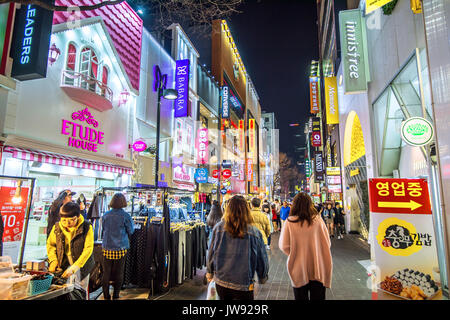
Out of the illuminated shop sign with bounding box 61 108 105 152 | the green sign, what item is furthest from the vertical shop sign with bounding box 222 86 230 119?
the illuminated shop sign with bounding box 61 108 105 152

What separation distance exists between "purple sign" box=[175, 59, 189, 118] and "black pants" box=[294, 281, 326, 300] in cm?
1453

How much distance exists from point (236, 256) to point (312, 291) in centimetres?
124

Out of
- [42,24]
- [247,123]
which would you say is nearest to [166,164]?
[42,24]

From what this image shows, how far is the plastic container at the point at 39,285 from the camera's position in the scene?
117 inches

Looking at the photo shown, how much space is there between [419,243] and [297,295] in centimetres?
273

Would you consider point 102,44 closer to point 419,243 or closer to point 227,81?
point 419,243

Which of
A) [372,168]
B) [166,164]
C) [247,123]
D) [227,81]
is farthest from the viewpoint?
[247,123]

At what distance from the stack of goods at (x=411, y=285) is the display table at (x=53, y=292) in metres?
5.01

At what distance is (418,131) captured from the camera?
234 inches

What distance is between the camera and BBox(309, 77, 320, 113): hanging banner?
1272 inches

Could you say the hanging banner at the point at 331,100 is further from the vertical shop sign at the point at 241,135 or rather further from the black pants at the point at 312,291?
the vertical shop sign at the point at 241,135

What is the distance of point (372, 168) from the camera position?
1118 centimetres

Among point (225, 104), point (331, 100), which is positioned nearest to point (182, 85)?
point (331, 100)

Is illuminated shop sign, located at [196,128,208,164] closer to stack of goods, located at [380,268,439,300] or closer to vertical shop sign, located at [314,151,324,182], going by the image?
vertical shop sign, located at [314,151,324,182]
